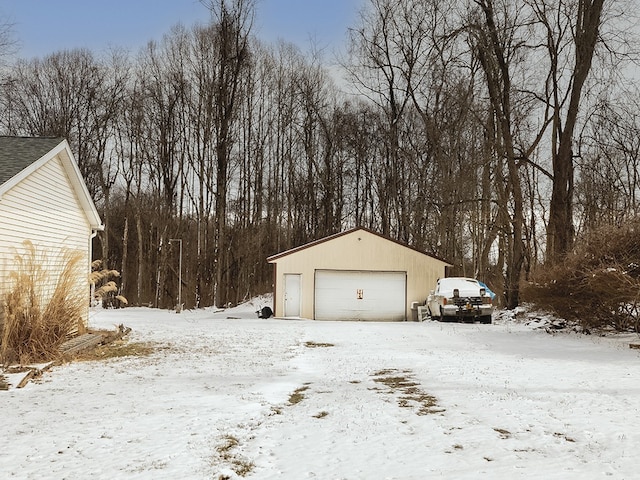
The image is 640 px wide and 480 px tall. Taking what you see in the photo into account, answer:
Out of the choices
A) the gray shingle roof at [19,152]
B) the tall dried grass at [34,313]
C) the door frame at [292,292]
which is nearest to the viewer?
the tall dried grass at [34,313]

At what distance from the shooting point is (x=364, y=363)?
36.5ft

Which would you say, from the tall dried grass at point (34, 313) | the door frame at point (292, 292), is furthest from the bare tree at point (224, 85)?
the tall dried grass at point (34, 313)

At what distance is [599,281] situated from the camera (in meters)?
13.2

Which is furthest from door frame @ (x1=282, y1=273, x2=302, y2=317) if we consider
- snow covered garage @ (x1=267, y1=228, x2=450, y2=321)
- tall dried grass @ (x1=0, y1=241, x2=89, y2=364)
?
tall dried grass @ (x1=0, y1=241, x2=89, y2=364)

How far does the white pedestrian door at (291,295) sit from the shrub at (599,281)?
41.1 feet

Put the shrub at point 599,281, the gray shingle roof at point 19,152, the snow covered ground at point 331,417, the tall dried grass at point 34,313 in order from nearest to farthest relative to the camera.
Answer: the snow covered ground at point 331,417 < the tall dried grass at point 34,313 < the gray shingle roof at point 19,152 < the shrub at point 599,281

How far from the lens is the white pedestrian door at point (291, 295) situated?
26.0 meters

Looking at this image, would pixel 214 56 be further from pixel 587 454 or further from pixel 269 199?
pixel 587 454

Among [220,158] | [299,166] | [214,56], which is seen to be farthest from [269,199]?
[214,56]

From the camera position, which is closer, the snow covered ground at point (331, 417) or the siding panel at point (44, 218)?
the snow covered ground at point (331, 417)

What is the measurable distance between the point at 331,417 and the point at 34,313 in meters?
7.06

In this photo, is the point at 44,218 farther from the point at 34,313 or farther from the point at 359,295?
the point at 359,295

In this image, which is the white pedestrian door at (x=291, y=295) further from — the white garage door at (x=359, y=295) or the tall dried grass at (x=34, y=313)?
the tall dried grass at (x=34, y=313)

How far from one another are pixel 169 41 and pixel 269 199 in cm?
1186
